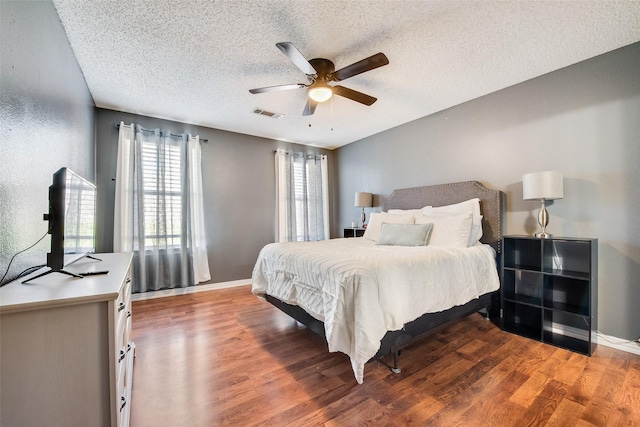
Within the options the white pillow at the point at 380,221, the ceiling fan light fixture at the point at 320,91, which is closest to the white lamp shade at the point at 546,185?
the white pillow at the point at 380,221

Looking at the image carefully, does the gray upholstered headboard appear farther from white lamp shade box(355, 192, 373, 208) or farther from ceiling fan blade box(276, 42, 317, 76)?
ceiling fan blade box(276, 42, 317, 76)

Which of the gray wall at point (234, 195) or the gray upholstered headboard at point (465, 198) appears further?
the gray wall at point (234, 195)

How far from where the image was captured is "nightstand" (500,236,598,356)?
2250 millimetres

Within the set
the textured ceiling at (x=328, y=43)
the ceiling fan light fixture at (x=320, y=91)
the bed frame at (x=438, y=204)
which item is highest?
the textured ceiling at (x=328, y=43)

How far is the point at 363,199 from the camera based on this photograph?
462cm

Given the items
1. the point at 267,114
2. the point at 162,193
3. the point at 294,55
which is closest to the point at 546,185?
the point at 294,55

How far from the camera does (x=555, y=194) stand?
2.35m

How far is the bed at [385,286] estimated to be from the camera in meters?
1.63

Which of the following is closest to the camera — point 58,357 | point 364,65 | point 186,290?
point 58,357

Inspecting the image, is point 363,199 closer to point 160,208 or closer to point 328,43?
point 328,43

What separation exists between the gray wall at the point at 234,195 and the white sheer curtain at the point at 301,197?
0.16 m

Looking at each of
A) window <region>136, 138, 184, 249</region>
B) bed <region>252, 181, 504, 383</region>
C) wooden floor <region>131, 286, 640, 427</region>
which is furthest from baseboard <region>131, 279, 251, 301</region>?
bed <region>252, 181, 504, 383</region>

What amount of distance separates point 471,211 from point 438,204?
1.88ft

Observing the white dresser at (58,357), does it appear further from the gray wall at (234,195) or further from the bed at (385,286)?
the gray wall at (234,195)
